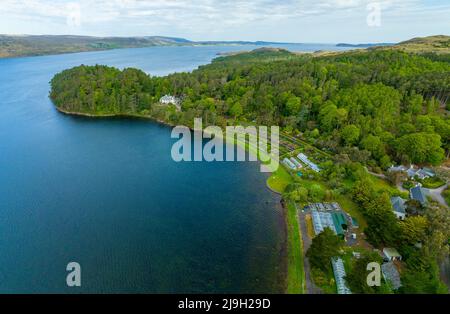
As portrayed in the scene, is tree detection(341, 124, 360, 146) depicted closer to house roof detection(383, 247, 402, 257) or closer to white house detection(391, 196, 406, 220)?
white house detection(391, 196, 406, 220)

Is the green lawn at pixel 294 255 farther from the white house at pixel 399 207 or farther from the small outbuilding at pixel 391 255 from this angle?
the white house at pixel 399 207

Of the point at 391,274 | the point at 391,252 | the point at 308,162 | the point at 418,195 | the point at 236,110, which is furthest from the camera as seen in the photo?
the point at 236,110

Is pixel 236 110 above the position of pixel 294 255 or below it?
above

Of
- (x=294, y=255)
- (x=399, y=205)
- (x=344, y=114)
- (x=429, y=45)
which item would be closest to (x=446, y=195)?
(x=399, y=205)

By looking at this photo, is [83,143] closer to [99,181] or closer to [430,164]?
[99,181]

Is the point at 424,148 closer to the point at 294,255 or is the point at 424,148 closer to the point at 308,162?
the point at 308,162

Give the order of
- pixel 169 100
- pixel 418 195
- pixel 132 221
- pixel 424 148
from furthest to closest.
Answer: pixel 169 100 → pixel 424 148 → pixel 418 195 → pixel 132 221

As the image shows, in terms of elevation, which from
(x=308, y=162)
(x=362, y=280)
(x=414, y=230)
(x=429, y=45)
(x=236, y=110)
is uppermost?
(x=429, y=45)
